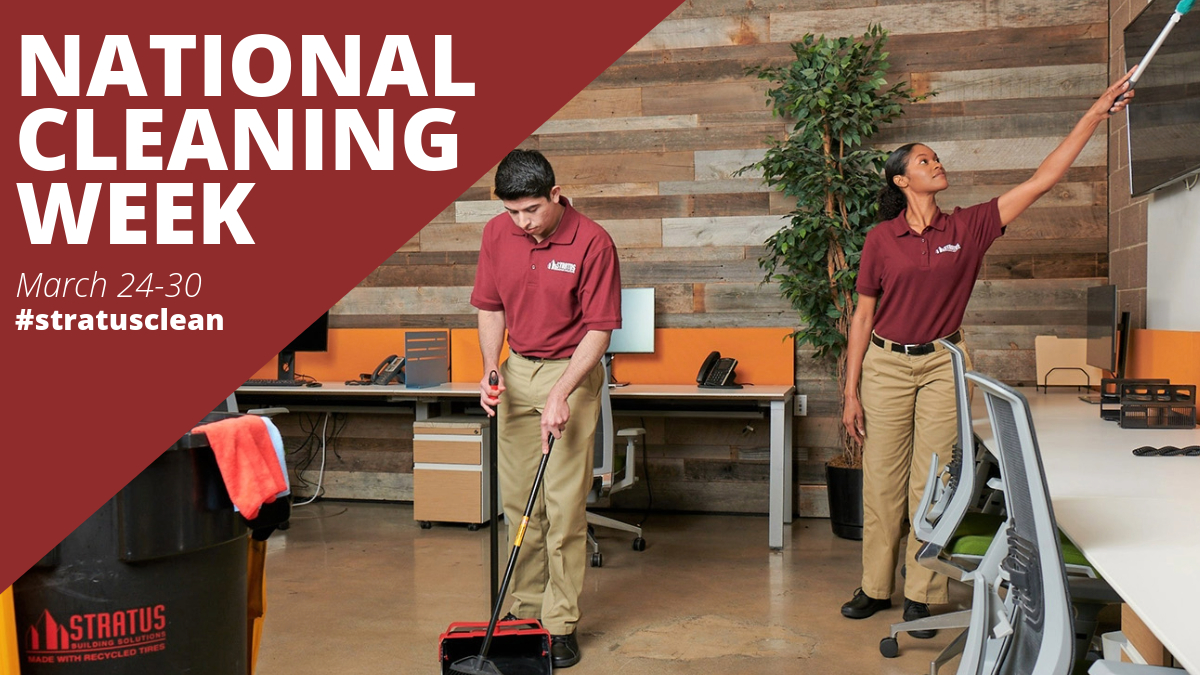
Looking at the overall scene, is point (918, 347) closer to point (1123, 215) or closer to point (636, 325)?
point (1123, 215)

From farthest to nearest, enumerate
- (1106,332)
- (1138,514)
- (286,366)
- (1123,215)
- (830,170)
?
(286,366) < (830,170) < (1123,215) < (1106,332) < (1138,514)

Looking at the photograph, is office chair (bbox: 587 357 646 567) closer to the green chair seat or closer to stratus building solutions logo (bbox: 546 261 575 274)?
stratus building solutions logo (bbox: 546 261 575 274)

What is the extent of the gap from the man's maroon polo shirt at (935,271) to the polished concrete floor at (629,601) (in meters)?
0.98

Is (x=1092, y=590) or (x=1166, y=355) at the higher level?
(x=1166, y=355)

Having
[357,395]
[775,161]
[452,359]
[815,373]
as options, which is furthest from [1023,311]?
[357,395]

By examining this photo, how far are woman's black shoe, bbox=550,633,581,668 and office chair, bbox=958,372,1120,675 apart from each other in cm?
141

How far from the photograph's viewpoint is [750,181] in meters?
4.81

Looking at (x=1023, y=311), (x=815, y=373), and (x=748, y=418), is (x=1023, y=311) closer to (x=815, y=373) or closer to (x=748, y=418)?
(x=815, y=373)

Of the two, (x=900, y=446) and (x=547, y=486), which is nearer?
(x=547, y=486)

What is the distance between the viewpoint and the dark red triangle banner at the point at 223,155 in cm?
358

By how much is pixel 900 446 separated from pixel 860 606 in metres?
0.57

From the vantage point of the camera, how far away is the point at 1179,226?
3291mm

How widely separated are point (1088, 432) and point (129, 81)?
3.80 m

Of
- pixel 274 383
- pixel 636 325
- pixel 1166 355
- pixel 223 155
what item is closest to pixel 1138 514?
pixel 1166 355
